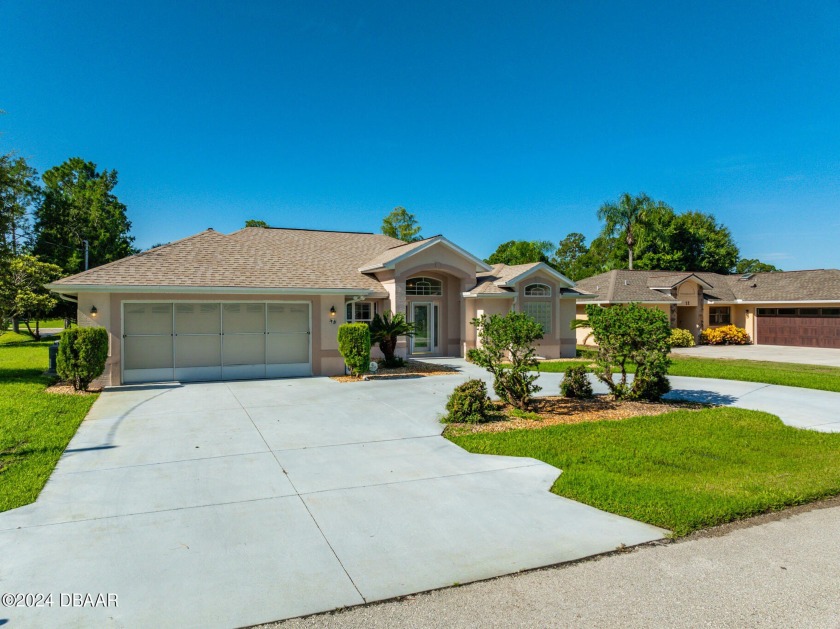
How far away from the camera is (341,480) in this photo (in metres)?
6.38

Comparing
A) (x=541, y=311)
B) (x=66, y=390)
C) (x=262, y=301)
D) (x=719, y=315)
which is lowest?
(x=66, y=390)

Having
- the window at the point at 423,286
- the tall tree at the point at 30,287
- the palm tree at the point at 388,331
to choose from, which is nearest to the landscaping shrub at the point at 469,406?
the palm tree at the point at 388,331

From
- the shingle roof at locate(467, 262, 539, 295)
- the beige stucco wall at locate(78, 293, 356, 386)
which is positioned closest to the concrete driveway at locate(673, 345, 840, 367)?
the shingle roof at locate(467, 262, 539, 295)

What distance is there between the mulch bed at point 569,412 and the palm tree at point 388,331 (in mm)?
6243

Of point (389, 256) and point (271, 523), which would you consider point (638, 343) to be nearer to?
point (271, 523)

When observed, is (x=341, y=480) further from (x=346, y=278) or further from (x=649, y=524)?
(x=346, y=278)

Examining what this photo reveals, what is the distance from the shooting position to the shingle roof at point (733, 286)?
28.4m

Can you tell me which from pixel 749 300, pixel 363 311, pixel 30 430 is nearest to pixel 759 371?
pixel 363 311

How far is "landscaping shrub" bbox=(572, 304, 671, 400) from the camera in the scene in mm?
10766

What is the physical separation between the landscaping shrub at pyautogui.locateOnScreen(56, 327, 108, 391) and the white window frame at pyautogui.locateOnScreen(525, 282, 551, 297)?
51.4 feet

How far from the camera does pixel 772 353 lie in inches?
974

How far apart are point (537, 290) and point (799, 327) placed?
59.5ft

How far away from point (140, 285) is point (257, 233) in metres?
8.80

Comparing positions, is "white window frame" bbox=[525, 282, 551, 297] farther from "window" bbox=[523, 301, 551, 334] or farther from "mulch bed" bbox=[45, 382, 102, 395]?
"mulch bed" bbox=[45, 382, 102, 395]
